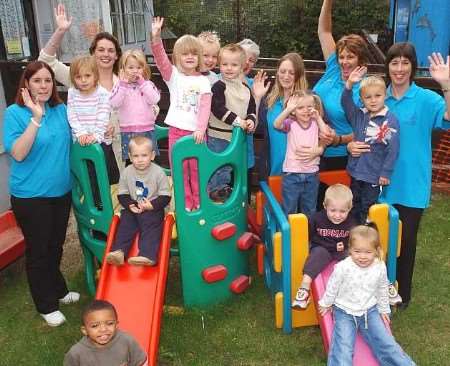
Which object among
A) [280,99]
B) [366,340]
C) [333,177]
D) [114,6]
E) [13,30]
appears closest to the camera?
[366,340]

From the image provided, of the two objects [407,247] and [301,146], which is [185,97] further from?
[407,247]

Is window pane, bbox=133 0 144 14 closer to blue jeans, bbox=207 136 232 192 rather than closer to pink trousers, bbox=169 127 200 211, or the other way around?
blue jeans, bbox=207 136 232 192

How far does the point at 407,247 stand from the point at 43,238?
2.68 meters

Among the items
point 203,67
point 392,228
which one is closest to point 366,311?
point 392,228

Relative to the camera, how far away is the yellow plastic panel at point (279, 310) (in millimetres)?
3879

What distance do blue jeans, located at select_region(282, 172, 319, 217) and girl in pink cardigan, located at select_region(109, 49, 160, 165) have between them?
1.19 meters

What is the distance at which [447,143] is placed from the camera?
22.8ft

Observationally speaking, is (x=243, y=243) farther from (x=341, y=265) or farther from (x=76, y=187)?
(x=76, y=187)

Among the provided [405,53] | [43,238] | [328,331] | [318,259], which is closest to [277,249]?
[318,259]

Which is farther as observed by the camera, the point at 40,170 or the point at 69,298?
the point at 69,298

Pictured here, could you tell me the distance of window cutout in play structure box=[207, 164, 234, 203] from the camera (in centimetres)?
441

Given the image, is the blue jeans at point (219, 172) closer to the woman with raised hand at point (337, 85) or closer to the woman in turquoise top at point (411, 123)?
the woman with raised hand at point (337, 85)

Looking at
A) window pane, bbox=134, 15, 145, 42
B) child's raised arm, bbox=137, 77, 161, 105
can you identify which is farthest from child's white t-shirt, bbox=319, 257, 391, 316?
window pane, bbox=134, 15, 145, 42

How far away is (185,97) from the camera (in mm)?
4117
